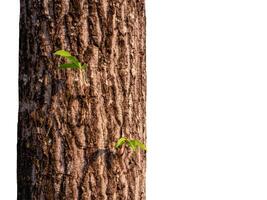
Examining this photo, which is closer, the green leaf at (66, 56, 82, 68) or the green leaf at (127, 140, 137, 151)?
the green leaf at (66, 56, 82, 68)

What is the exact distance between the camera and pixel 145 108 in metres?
3.03

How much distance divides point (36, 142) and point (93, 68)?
0.58 metres

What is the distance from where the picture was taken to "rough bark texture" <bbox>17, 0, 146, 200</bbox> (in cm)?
273

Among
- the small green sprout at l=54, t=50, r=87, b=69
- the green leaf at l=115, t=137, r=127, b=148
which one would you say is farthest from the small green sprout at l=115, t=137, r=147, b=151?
the small green sprout at l=54, t=50, r=87, b=69

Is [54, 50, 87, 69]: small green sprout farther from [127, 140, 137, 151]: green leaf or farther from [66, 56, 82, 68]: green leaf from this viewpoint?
[127, 140, 137, 151]: green leaf

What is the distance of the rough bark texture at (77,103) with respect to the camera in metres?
2.73

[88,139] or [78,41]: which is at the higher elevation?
[78,41]

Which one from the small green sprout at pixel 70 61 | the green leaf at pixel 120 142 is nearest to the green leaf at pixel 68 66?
the small green sprout at pixel 70 61

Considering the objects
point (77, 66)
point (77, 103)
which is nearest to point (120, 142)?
point (77, 103)

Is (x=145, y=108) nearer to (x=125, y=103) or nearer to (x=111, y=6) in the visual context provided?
(x=125, y=103)

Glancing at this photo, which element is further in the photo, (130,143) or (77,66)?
(130,143)

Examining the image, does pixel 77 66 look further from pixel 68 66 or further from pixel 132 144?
pixel 132 144

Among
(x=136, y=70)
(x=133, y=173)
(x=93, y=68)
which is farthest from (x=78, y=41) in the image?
(x=133, y=173)

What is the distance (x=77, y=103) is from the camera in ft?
8.96
